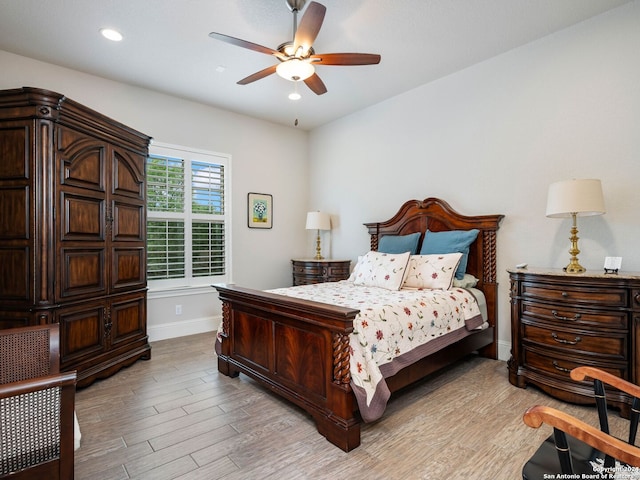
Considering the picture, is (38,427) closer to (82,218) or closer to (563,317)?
(82,218)

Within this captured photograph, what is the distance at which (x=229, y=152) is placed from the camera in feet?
15.5

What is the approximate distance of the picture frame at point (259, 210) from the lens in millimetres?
4922

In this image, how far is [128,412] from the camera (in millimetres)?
2363

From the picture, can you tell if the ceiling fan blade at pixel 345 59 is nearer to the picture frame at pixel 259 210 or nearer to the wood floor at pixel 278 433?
the wood floor at pixel 278 433

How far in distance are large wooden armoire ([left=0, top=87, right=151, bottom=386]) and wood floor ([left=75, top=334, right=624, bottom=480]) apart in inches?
19.4

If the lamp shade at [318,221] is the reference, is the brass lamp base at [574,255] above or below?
below

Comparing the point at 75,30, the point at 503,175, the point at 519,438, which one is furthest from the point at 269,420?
the point at 75,30

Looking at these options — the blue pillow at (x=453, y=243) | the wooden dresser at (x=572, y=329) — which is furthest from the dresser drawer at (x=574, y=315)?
the blue pillow at (x=453, y=243)

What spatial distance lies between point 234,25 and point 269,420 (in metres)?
3.08

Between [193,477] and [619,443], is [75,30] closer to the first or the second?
[193,477]

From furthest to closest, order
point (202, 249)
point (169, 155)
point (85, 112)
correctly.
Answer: point (202, 249) → point (169, 155) → point (85, 112)

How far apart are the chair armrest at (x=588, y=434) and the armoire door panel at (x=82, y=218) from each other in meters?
3.17

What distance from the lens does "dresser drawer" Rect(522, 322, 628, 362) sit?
2.29 metres

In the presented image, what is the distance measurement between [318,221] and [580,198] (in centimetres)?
311
